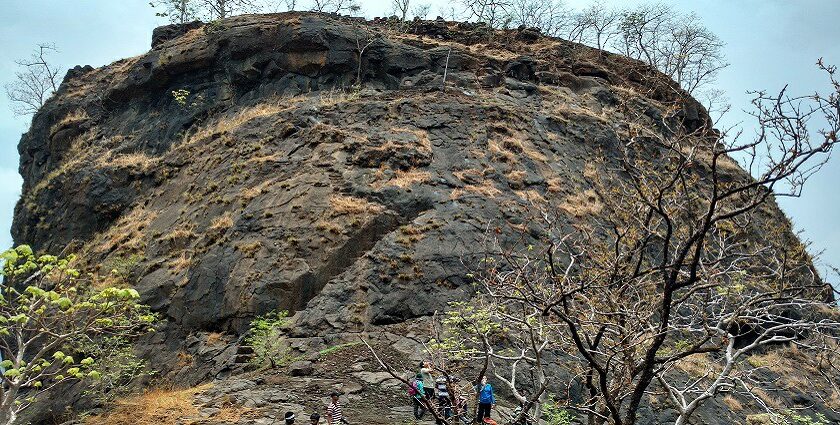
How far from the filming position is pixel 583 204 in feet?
75.4

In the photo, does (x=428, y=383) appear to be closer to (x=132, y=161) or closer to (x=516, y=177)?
(x=516, y=177)

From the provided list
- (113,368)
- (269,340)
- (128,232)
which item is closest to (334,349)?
(269,340)

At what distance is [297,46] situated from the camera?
2906 cm

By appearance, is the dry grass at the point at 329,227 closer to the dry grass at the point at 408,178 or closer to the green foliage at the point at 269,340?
the dry grass at the point at 408,178

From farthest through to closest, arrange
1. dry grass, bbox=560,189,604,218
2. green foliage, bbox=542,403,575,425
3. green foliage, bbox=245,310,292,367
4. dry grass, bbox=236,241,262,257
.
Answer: dry grass, bbox=560,189,604,218 → dry grass, bbox=236,241,262,257 → green foliage, bbox=245,310,292,367 → green foliage, bbox=542,403,575,425

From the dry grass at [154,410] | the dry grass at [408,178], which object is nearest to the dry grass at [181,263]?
the dry grass at [154,410]

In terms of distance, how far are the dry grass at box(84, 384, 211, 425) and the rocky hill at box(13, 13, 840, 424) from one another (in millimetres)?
564

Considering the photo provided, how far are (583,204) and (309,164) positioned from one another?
9629mm

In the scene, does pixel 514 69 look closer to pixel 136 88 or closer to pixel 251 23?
pixel 251 23

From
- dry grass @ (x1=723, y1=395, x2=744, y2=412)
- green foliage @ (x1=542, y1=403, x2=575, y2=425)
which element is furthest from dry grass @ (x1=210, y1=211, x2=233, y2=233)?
dry grass @ (x1=723, y1=395, x2=744, y2=412)

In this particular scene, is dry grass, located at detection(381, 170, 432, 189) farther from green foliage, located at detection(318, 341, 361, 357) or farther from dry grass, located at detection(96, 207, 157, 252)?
dry grass, located at detection(96, 207, 157, 252)

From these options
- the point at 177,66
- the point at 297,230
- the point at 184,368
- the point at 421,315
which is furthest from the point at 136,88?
the point at 421,315

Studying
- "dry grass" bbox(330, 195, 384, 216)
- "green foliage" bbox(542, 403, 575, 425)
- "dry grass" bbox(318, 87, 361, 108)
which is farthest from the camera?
"dry grass" bbox(318, 87, 361, 108)

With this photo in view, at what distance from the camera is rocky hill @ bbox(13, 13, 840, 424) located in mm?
18000
